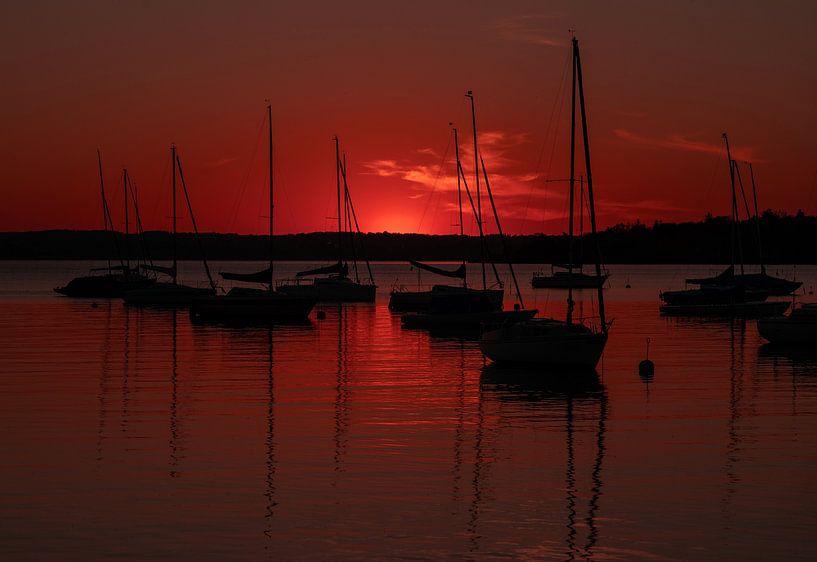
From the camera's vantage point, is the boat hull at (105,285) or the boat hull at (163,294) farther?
the boat hull at (105,285)

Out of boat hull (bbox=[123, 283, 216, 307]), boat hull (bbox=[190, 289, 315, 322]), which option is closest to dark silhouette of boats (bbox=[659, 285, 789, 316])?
boat hull (bbox=[190, 289, 315, 322])

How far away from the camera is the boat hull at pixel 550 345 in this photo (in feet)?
126

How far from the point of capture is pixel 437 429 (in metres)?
26.6

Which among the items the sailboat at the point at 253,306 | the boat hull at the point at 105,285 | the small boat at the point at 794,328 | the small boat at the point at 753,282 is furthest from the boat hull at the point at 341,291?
the small boat at the point at 794,328

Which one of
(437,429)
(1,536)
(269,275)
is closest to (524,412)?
(437,429)

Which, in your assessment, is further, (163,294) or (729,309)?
(163,294)

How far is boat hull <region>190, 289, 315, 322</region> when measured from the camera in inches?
2776

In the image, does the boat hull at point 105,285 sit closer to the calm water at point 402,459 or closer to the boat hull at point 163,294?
the boat hull at point 163,294

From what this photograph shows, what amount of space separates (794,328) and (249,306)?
3429cm

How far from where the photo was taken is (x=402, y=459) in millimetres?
22688

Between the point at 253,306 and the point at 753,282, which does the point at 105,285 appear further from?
the point at 753,282

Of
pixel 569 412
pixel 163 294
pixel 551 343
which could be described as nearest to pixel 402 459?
pixel 569 412

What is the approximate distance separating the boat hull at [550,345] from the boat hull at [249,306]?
3263cm

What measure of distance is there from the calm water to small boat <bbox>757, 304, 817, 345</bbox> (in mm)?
4667
